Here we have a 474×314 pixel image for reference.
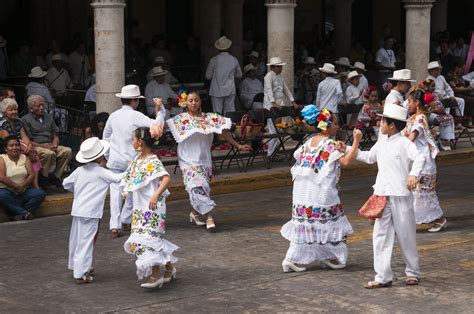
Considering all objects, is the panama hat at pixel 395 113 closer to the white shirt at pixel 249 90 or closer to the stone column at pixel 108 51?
the stone column at pixel 108 51

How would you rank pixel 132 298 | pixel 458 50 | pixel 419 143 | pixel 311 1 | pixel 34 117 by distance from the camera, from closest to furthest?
pixel 132 298 → pixel 419 143 → pixel 34 117 → pixel 458 50 → pixel 311 1

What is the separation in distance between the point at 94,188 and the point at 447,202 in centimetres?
600

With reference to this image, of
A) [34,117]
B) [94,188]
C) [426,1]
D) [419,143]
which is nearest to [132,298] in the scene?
[94,188]

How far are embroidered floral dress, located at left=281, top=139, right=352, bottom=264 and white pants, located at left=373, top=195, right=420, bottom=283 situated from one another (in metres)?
0.81

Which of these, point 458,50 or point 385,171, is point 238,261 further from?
point 458,50

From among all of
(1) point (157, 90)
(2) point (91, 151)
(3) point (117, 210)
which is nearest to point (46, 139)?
(3) point (117, 210)

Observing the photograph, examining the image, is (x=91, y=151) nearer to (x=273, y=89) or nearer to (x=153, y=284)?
(x=153, y=284)

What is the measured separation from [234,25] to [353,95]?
5.75m

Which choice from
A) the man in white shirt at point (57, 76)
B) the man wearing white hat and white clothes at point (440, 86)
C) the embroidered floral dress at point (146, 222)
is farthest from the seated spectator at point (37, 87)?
the embroidered floral dress at point (146, 222)

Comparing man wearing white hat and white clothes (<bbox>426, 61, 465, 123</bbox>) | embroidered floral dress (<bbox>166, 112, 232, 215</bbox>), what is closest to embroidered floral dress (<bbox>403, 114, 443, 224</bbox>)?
embroidered floral dress (<bbox>166, 112, 232, 215</bbox>)

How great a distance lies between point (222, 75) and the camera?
22.2 m

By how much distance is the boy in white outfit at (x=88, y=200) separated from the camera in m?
12.3

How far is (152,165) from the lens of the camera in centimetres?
1215

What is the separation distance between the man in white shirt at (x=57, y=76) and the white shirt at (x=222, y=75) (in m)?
2.61
